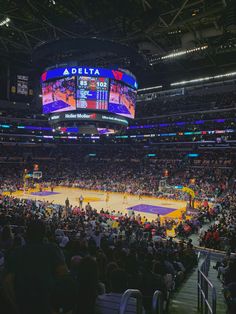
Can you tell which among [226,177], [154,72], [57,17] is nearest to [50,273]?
[57,17]

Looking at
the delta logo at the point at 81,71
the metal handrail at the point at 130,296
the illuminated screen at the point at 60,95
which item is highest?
the delta logo at the point at 81,71

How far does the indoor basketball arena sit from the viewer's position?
9.83 feet

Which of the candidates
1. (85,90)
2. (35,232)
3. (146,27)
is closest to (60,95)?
(85,90)

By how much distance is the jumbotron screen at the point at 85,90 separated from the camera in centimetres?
2023

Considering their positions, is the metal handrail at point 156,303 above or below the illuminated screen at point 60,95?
below

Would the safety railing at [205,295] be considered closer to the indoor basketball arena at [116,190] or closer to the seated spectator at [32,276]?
the indoor basketball arena at [116,190]

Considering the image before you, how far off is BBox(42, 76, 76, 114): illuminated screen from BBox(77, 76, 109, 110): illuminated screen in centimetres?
51

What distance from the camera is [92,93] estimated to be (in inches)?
806

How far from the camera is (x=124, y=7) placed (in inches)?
718

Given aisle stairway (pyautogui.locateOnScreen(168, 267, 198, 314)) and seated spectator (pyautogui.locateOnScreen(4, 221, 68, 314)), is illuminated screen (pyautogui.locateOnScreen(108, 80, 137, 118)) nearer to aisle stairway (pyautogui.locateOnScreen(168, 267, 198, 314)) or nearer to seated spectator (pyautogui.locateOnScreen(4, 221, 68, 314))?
aisle stairway (pyautogui.locateOnScreen(168, 267, 198, 314))

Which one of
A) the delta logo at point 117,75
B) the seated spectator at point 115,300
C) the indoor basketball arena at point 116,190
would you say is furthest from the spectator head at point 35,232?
the delta logo at point 117,75

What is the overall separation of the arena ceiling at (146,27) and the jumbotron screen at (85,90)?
2.56 meters

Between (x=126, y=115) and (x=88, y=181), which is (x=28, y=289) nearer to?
(x=126, y=115)

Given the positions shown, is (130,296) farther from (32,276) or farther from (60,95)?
(60,95)
